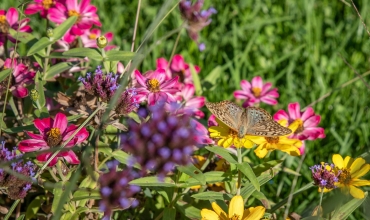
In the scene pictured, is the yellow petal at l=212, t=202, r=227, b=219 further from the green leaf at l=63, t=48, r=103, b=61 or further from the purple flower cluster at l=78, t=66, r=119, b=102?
the green leaf at l=63, t=48, r=103, b=61

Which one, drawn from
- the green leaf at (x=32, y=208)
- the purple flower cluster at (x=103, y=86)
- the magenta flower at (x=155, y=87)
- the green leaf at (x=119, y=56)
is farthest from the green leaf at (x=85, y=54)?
the green leaf at (x=32, y=208)

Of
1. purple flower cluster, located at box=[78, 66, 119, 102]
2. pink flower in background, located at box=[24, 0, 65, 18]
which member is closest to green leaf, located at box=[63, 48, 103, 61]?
purple flower cluster, located at box=[78, 66, 119, 102]

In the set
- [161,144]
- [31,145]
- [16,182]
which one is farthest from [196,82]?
[161,144]

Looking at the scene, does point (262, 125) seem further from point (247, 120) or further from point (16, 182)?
point (16, 182)

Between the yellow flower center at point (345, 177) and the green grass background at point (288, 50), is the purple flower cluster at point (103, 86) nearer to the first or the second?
the yellow flower center at point (345, 177)

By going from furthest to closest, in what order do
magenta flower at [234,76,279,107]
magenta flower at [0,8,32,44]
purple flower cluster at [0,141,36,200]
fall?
magenta flower at [234,76,279,107] → magenta flower at [0,8,32,44] → purple flower cluster at [0,141,36,200]

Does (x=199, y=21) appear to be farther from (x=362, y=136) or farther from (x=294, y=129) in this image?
(x=362, y=136)
